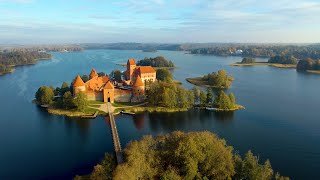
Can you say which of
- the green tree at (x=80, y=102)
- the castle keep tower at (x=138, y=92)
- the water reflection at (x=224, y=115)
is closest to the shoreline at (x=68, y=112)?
the green tree at (x=80, y=102)

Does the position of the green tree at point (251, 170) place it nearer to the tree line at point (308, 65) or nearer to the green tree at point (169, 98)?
the green tree at point (169, 98)

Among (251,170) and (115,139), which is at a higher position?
(251,170)

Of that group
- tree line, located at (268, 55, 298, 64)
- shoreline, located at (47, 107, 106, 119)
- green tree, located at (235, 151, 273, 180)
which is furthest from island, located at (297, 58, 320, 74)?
green tree, located at (235, 151, 273, 180)

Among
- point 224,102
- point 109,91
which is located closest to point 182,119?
point 224,102

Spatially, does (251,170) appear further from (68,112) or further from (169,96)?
(68,112)

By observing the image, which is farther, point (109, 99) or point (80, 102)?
point (109, 99)
